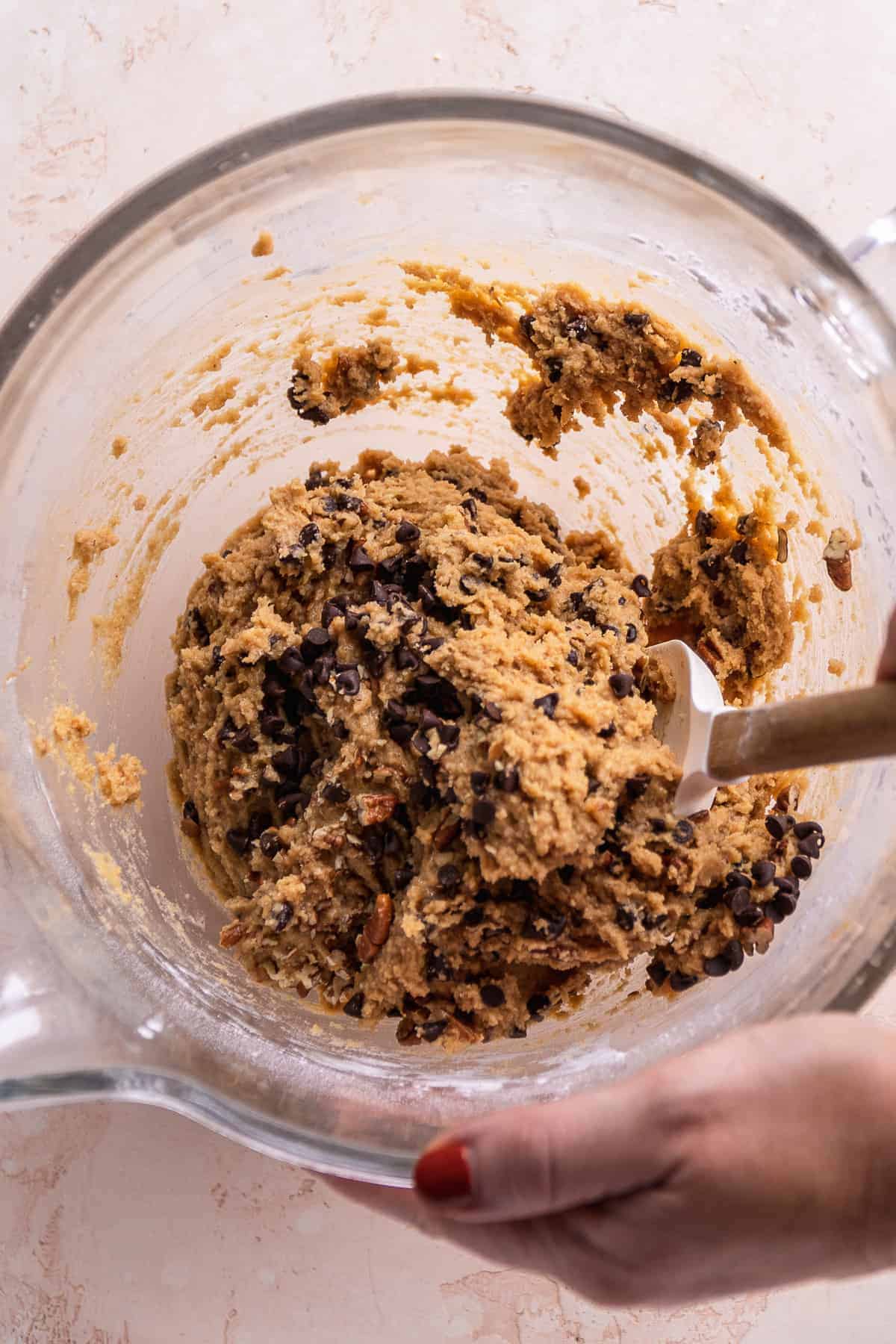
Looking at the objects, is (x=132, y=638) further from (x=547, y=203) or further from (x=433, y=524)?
(x=547, y=203)

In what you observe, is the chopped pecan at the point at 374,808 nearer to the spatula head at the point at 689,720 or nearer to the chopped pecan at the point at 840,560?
the spatula head at the point at 689,720

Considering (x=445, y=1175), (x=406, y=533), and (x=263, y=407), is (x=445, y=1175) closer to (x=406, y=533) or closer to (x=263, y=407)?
(x=406, y=533)

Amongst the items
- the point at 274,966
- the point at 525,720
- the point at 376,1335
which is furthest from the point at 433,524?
the point at 376,1335

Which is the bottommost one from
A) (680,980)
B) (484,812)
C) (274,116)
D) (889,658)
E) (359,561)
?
(680,980)

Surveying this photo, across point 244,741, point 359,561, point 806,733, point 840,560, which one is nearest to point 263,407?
point 359,561

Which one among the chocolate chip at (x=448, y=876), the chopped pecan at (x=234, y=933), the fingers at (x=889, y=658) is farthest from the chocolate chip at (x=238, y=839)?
the fingers at (x=889, y=658)

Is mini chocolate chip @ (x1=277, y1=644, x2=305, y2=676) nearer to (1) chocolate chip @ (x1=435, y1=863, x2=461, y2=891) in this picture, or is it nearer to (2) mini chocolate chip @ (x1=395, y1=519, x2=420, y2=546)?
(2) mini chocolate chip @ (x1=395, y1=519, x2=420, y2=546)

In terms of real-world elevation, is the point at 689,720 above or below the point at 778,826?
above
